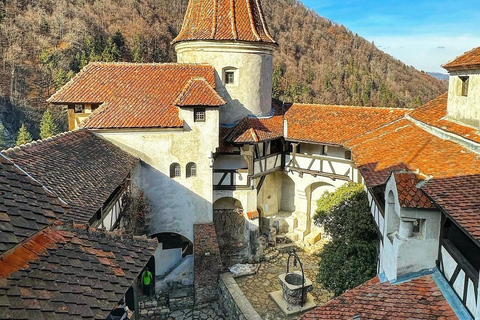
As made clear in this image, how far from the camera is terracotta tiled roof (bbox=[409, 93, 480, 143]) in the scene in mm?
9928

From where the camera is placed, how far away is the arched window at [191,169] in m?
17.3

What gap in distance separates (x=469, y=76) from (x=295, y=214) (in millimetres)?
12591

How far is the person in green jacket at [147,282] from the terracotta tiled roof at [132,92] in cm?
659

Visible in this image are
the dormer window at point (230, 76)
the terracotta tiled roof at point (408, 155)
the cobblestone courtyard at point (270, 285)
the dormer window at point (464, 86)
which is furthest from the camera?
the dormer window at point (230, 76)

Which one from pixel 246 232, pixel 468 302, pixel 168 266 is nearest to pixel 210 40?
pixel 246 232

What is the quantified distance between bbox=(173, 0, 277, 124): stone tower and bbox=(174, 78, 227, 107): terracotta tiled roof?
2.13 m

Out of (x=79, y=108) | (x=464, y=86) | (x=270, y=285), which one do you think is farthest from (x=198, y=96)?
(x=464, y=86)

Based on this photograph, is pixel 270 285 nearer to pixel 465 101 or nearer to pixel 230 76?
pixel 230 76

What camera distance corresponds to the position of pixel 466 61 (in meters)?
10.5

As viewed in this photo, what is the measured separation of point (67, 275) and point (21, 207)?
102cm

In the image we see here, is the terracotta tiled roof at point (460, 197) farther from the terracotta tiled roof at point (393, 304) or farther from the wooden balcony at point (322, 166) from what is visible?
the wooden balcony at point (322, 166)

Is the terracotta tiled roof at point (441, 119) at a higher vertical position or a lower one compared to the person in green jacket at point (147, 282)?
higher

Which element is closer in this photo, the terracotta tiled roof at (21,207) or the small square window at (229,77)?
the terracotta tiled roof at (21,207)

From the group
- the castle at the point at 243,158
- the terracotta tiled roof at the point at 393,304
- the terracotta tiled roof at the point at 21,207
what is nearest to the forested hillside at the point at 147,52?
the castle at the point at 243,158
